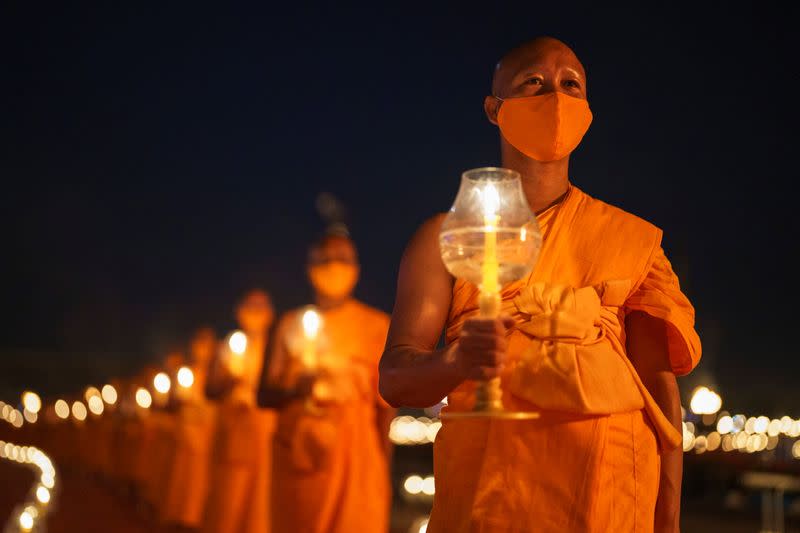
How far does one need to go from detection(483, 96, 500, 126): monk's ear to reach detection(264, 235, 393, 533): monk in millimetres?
4102

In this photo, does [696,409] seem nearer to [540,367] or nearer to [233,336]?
[233,336]

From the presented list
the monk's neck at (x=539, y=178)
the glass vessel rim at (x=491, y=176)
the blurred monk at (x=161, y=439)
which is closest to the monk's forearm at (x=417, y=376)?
the glass vessel rim at (x=491, y=176)

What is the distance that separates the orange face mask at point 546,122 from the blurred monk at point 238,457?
7.34 metres

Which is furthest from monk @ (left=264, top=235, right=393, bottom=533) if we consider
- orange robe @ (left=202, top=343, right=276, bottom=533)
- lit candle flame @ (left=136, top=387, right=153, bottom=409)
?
lit candle flame @ (left=136, top=387, right=153, bottom=409)

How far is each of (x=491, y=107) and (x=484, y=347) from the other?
46.4 inches

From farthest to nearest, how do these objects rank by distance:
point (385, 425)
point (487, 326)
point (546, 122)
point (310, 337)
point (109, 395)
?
point (109, 395) < point (385, 425) < point (310, 337) < point (546, 122) < point (487, 326)

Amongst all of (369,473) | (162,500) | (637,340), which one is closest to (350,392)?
(369,473)

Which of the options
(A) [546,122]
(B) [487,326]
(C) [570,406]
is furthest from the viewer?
(A) [546,122]

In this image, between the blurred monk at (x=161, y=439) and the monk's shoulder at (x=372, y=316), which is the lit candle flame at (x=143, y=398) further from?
the monk's shoulder at (x=372, y=316)

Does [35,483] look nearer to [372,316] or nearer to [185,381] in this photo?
[185,381]

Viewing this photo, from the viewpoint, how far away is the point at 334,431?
7.76m

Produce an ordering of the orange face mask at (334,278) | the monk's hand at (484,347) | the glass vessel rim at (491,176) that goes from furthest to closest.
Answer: the orange face mask at (334,278) < the glass vessel rim at (491,176) < the monk's hand at (484,347)

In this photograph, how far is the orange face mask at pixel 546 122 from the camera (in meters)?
3.39

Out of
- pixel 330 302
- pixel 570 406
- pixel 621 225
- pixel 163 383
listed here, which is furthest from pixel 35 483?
pixel 570 406
